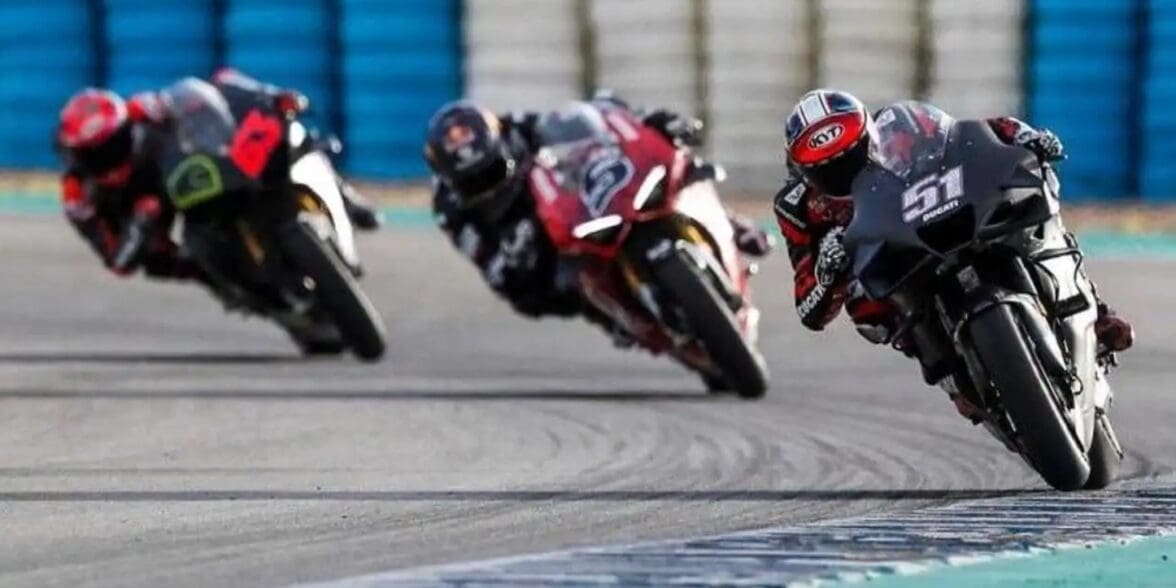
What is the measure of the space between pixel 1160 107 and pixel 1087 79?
48cm

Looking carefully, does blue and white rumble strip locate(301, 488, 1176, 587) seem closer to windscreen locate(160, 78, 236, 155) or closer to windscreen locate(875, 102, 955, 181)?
windscreen locate(875, 102, 955, 181)

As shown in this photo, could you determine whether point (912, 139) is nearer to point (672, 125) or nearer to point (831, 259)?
point (831, 259)

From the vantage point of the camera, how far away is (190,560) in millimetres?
6629

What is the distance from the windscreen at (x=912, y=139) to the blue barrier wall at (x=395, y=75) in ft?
37.4

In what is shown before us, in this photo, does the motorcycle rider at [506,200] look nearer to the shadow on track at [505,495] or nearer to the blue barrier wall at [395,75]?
the shadow on track at [505,495]

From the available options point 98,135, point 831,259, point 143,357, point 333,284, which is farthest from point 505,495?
point 143,357

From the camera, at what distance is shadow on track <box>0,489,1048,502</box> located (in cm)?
787

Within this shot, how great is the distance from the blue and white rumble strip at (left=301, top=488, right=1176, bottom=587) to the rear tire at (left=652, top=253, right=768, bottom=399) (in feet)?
9.23

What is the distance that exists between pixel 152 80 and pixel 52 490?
11998 millimetres

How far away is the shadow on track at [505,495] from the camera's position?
25.8 feet

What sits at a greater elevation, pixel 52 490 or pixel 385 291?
pixel 52 490

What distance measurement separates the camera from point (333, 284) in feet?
38.8

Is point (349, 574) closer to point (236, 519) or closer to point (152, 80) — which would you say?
point (236, 519)

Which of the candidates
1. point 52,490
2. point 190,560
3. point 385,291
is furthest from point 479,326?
point 190,560
